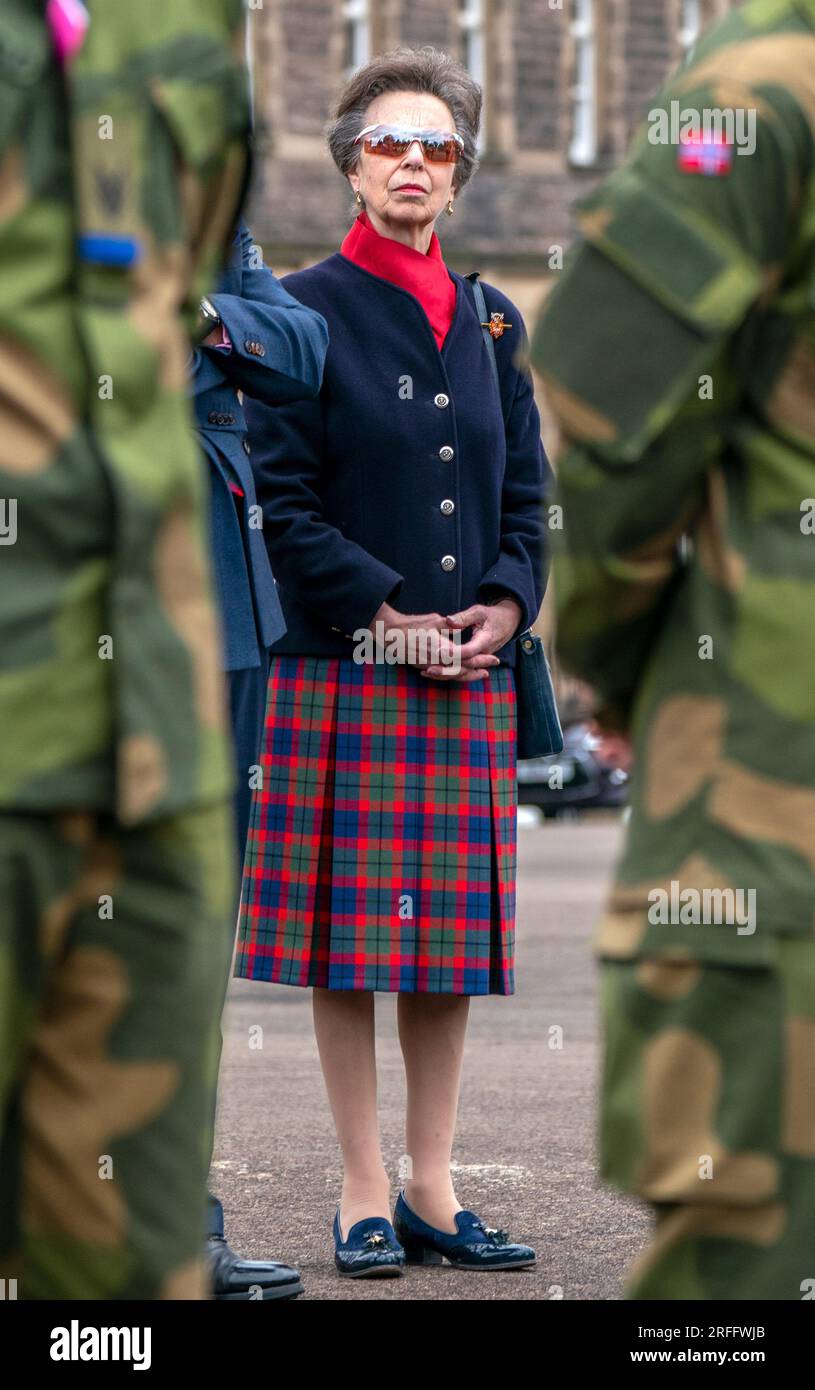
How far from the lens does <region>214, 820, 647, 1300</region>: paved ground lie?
4.81 metres

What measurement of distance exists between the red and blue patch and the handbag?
231 cm

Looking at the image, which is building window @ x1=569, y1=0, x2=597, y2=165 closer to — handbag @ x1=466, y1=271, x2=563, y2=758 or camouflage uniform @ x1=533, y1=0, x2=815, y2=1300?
handbag @ x1=466, y1=271, x2=563, y2=758

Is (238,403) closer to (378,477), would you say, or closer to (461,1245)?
(378,477)

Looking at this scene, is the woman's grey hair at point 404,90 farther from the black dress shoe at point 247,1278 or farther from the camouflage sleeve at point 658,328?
the camouflage sleeve at point 658,328

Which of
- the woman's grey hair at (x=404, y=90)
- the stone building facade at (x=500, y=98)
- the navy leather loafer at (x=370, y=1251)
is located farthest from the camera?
the stone building facade at (x=500, y=98)

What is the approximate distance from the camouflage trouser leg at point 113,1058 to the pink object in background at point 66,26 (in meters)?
0.75

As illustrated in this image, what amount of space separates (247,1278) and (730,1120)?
1907mm

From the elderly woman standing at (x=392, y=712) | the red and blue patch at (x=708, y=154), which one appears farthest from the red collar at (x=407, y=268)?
the red and blue patch at (x=708, y=154)

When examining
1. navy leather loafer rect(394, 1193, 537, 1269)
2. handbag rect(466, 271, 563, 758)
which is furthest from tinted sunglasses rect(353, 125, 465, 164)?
navy leather loafer rect(394, 1193, 537, 1269)

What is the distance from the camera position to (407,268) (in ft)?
16.6

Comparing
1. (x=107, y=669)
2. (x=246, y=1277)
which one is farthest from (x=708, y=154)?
(x=246, y=1277)

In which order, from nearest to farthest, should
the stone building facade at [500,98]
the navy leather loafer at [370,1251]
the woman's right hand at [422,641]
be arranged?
the navy leather loafer at [370,1251]
the woman's right hand at [422,641]
the stone building facade at [500,98]

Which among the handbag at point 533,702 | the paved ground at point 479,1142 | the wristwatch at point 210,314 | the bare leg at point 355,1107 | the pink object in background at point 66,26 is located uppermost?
the pink object in background at point 66,26

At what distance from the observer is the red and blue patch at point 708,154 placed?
278 cm
